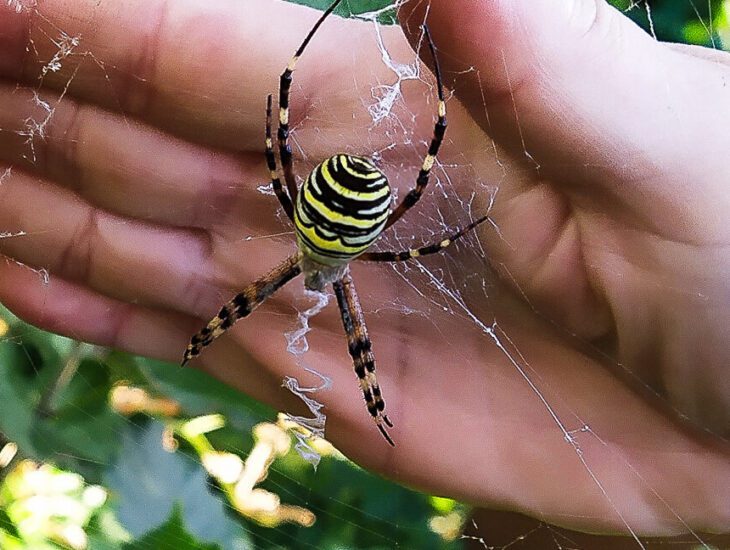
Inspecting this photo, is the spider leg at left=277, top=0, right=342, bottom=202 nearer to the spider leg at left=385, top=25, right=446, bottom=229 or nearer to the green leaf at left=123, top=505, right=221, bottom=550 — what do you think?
the spider leg at left=385, top=25, right=446, bottom=229

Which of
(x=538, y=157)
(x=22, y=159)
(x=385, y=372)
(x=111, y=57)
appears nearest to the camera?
(x=538, y=157)

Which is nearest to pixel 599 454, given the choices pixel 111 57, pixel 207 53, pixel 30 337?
pixel 207 53

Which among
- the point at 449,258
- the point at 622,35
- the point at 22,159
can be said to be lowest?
the point at 22,159

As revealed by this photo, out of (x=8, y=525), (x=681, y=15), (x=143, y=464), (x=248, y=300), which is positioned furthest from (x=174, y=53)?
(x=8, y=525)

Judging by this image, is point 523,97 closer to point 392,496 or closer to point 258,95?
point 258,95

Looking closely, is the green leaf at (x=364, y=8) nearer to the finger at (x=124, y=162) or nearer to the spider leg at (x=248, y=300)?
the finger at (x=124, y=162)

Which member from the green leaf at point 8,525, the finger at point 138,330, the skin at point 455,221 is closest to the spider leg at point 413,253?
the skin at point 455,221
